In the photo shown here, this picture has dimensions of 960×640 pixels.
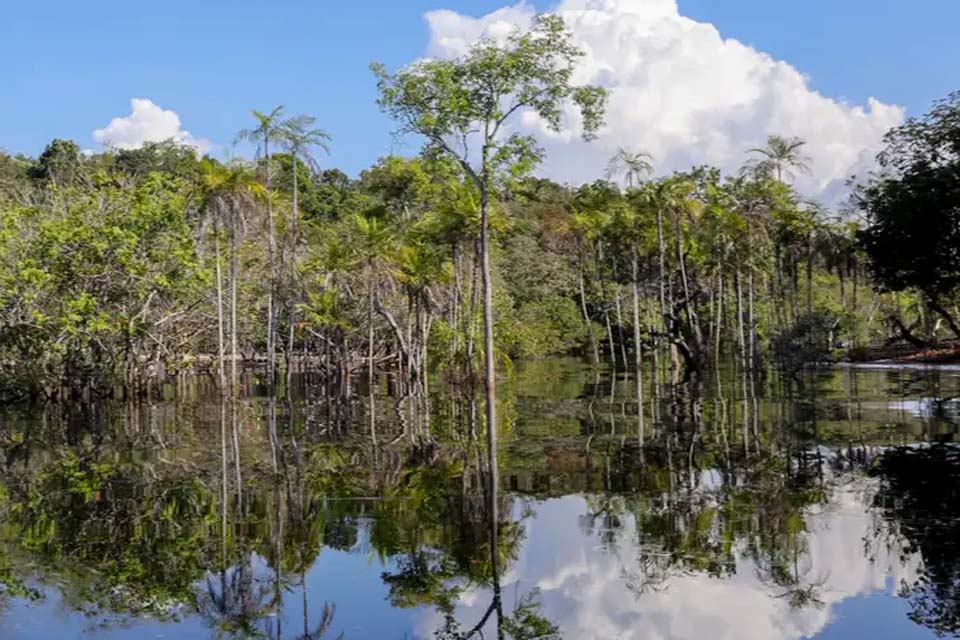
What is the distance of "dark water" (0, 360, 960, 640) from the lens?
7.33m

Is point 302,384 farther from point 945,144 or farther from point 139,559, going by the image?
point 139,559

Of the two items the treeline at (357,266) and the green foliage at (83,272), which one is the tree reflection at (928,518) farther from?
the green foliage at (83,272)

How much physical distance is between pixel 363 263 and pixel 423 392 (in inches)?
203

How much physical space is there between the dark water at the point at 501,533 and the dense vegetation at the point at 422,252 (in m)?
8.86

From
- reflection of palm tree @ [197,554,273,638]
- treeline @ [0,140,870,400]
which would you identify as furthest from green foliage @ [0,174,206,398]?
reflection of palm tree @ [197,554,273,638]

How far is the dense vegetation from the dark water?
8.86 metres

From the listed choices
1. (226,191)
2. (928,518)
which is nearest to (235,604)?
(928,518)

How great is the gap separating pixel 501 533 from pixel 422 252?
25906 mm

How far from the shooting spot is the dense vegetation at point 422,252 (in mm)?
26016

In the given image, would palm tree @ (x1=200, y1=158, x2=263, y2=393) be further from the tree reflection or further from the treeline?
the tree reflection

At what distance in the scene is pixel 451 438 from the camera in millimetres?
18219

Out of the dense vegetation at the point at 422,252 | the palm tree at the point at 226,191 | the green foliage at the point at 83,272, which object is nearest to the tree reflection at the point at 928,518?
the dense vegetation at the point at 422,252

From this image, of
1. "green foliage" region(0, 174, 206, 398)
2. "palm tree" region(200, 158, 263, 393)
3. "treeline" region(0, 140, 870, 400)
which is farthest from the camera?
"palm tree" region(200, 158, 263, 393)

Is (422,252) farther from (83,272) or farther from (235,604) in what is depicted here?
(235,604)
